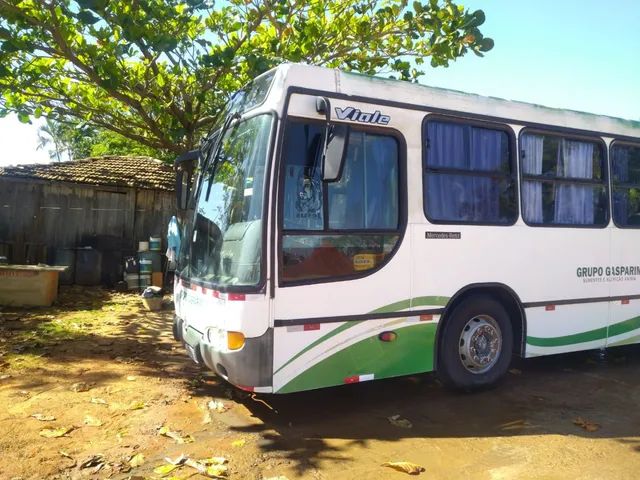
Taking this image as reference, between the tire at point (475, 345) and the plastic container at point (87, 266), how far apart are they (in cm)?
1001

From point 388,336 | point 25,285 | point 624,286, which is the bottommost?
point 388,336

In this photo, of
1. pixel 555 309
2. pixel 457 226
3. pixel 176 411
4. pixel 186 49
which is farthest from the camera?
pixel 186 49

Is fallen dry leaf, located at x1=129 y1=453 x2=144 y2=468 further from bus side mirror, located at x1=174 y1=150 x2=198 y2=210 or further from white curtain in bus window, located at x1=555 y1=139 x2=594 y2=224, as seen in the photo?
white curtain in bus window, located at x1=555 y1=139 x2=594 y2=224

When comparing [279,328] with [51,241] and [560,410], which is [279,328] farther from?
[51,241]

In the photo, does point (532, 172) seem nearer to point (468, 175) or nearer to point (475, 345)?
point (468, 175)

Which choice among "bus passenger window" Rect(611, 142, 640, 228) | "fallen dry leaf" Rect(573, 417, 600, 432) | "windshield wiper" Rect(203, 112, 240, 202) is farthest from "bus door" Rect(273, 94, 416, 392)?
"bus passenger window" Rect(611, 142, 640, 228)

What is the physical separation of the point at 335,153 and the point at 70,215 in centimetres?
1099

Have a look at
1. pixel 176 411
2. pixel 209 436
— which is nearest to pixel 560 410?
pixel 209 436

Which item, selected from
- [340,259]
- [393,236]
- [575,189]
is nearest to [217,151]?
[340,259]

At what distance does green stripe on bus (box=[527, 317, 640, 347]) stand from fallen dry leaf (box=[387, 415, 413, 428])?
1775mm

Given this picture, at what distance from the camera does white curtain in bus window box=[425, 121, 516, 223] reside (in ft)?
17.5

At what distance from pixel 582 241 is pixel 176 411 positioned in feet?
15.4

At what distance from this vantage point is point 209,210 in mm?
5160

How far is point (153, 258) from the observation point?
506 inches
